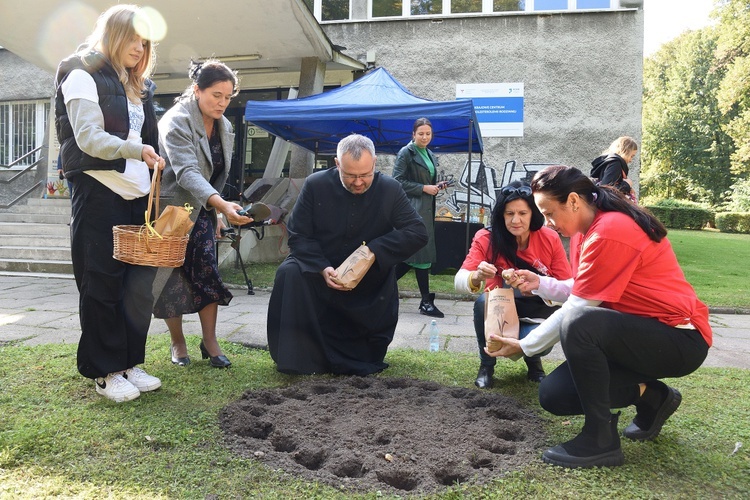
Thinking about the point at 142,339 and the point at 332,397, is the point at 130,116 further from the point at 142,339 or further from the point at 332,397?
the point at 332,397

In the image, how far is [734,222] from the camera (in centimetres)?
2909

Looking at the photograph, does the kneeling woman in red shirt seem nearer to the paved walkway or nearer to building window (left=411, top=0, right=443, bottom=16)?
the paved walkway

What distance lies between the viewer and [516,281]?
308 cm

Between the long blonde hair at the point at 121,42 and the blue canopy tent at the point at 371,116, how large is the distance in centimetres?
522

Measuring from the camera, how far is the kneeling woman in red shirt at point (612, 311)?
91.9 inches

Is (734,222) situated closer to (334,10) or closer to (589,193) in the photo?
(334,10)

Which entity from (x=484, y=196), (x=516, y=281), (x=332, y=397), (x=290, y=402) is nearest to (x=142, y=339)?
(x=290, y=402)

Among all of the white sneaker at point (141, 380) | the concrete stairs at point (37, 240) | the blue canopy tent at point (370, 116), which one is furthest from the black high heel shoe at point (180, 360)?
the concrete stairs at point (37, 240)

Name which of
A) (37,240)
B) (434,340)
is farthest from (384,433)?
(37,240)

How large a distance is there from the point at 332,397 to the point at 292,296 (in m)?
0.73

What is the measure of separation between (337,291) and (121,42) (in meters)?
1.88

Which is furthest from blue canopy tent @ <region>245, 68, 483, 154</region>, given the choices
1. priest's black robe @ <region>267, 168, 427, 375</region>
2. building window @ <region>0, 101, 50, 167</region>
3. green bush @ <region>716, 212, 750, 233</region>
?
green bush @ <region>716, 212, 750, 233</region>

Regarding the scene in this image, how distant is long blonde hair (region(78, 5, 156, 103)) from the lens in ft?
9.31

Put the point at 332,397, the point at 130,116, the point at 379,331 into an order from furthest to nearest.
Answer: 1. the point at 379,331
2. the point at 332,397
3. the point at 130,116
